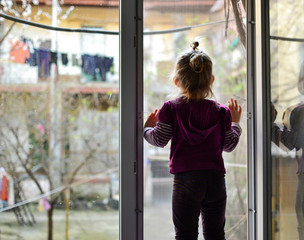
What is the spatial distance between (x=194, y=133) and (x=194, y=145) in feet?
0.18

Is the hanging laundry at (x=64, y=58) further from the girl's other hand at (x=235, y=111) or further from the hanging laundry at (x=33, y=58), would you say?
the girl's other hand at (x=235, y=111)

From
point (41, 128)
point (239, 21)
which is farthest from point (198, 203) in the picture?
point (239, 21)

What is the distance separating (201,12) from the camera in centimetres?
228

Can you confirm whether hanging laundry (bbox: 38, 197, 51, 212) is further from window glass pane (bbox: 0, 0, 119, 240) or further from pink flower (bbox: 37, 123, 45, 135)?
pink flower (bbox: 37, 123, 45, 135)

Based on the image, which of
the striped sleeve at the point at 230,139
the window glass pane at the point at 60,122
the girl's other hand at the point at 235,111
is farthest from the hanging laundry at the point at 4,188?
the girl's other hand at the point at 235,111

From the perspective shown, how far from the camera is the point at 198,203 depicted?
1.91 meters

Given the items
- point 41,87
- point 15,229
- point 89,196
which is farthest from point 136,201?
point 41,87

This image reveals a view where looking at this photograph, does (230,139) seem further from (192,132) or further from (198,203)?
(198,203)

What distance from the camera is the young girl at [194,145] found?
1.91m

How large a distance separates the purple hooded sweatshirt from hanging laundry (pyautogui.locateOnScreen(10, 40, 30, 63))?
2.26 feet

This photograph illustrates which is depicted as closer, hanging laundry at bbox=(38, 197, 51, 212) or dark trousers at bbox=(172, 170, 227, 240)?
dark trousers at bbox=(172, 170, 227, 240)

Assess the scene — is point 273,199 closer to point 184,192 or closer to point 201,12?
point 184,192

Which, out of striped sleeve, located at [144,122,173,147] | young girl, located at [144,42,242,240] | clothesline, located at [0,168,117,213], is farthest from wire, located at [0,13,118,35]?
clothesline, located at [0,168,117,213]

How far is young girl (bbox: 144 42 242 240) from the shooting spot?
191cm
